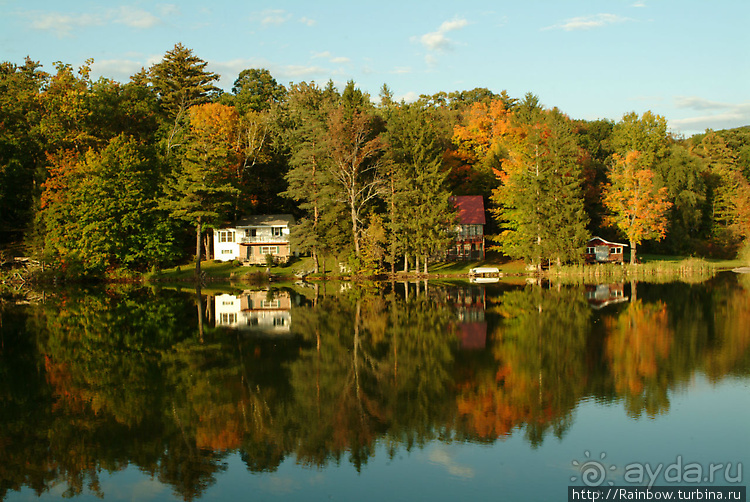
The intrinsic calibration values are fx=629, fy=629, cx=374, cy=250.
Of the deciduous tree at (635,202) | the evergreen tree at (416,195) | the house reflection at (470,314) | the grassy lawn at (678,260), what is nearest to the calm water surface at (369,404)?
the house reflection at (470,314)

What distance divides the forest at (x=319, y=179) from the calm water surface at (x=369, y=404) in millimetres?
24566

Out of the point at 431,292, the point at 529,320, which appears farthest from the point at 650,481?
the point at 431,292

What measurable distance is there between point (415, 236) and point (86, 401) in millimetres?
38979

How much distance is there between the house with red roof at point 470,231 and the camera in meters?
66.6

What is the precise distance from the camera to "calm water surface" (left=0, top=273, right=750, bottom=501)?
12203 mm

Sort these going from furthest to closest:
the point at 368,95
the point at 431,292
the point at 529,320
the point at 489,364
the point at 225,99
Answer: the point at 225,99 → the point at 368,95 → the point at 431,292 → the point at 529,320 → the point at 489,364

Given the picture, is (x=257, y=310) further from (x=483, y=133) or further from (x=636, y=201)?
(x=483, y=133)

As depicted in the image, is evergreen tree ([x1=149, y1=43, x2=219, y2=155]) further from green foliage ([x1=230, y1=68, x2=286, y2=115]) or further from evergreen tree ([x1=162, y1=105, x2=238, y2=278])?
evergreen tree ([x1=162, y1=105, x2=238, y2=278])

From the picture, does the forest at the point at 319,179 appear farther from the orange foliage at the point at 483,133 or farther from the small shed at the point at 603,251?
the small shed at the point at 603,251

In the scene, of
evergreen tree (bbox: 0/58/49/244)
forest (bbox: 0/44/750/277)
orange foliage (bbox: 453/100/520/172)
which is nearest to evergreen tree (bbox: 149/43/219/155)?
forest (bbox: 0/44/750/277)

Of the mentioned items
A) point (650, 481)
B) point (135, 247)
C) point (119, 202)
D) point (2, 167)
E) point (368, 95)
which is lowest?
point (650, 481)

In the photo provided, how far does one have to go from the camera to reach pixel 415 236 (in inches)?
2128

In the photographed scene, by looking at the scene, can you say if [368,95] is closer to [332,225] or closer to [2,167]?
[332,225]

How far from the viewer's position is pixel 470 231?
67.5m
